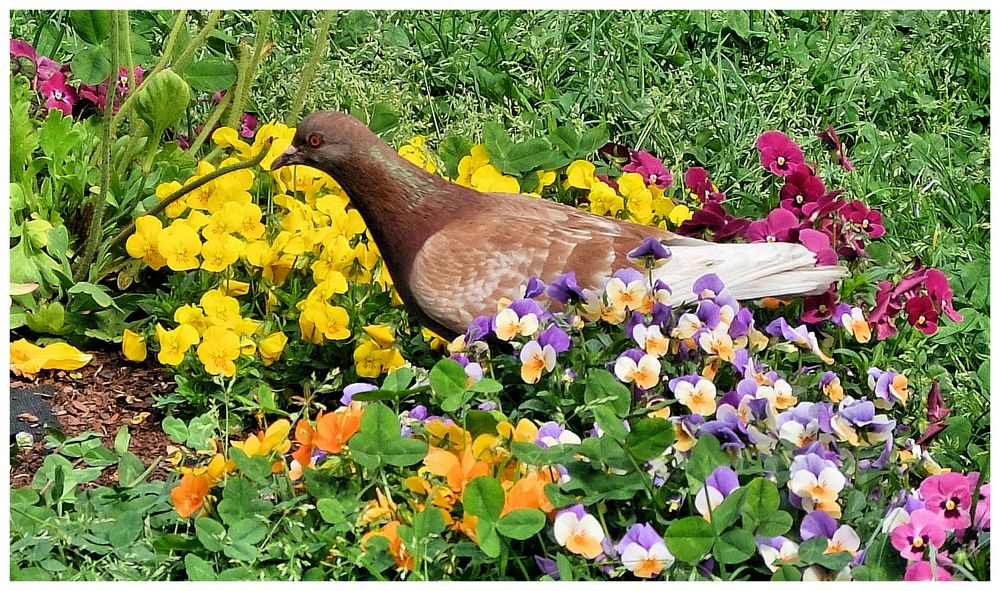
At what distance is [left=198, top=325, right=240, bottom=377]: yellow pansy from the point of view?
3.04 metres

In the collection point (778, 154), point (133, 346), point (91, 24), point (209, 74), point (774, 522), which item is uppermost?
point (91, 24)

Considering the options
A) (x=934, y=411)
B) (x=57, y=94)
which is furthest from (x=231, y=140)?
(x=934, y=411)

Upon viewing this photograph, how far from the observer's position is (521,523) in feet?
7.00

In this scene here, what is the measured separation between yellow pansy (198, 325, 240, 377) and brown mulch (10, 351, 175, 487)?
0.22 meters

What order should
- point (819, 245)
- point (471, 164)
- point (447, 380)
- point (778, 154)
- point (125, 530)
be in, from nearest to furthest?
point (447, 380) → point (125, 530) → point (819, 245) → point (778, 154) → point (471, 164)

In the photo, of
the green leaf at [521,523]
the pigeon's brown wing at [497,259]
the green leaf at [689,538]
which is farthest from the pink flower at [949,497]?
the pigeon's brown wing at [497,259]

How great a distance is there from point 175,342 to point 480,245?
2.57 feet

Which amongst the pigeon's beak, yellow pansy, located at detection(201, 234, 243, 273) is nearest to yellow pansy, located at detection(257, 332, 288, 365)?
yellow pansy, located at detection(201, 234, 243, 273)

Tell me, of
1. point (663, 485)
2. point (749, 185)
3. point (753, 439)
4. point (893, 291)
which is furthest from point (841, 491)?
point (749, 185)

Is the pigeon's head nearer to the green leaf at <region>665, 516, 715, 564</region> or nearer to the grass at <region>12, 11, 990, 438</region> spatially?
the grass at <region>12, 11, 990, 438</region>

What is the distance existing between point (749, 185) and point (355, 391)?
216 cm

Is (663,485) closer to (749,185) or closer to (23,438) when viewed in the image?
(23,438)

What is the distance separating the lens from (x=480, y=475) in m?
2.18

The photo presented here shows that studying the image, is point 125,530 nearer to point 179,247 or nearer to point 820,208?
point 179,247
